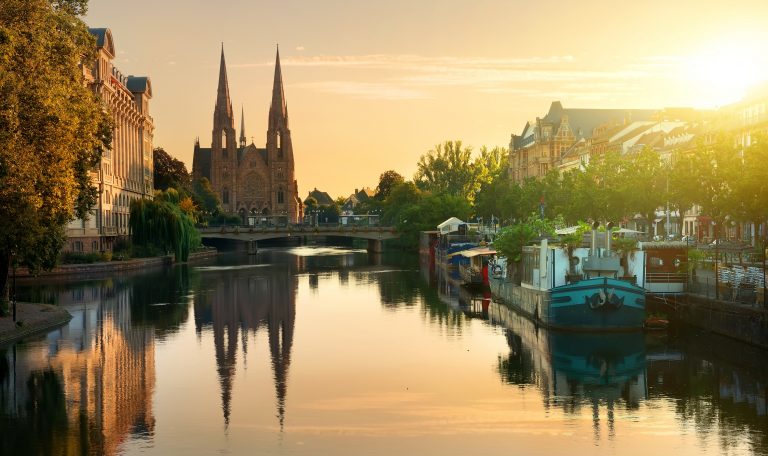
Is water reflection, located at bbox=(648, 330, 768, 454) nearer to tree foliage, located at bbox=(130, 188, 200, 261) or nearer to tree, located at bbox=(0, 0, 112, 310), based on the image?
tree, located at bbox=(0, 0, 112, 310)

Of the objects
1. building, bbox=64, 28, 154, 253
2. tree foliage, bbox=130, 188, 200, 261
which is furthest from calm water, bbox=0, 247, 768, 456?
tree foliage, bbox=130, 188, 200, 261

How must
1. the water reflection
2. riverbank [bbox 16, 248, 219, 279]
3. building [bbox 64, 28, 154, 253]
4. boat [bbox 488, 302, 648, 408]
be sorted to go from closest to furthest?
the water reflection, boat [bbox 488, 302, 648, 408], riverbank [bbox 16, 248, 219, 279], building [bbox 64, 28, 154, 253]

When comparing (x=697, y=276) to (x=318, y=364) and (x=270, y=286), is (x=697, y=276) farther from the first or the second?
(x=270, y=286)

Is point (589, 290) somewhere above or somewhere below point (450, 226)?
below

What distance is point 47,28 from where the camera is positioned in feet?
153

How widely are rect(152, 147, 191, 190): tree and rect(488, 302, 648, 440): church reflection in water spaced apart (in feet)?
407

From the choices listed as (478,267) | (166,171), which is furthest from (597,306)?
(166,171)

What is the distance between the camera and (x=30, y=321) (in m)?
49.8

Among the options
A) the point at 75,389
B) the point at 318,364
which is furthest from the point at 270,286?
the point at 75,389

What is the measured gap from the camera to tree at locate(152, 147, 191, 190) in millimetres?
169100

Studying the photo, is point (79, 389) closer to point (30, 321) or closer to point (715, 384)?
point (30, 321)

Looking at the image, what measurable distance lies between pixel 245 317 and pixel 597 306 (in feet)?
70.4

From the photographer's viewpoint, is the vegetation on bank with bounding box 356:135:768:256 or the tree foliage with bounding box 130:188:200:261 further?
the tree foliage with bounding box 130:188:200:261

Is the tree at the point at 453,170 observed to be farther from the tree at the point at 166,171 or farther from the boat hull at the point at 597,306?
the boat hull at the point at 597,306
